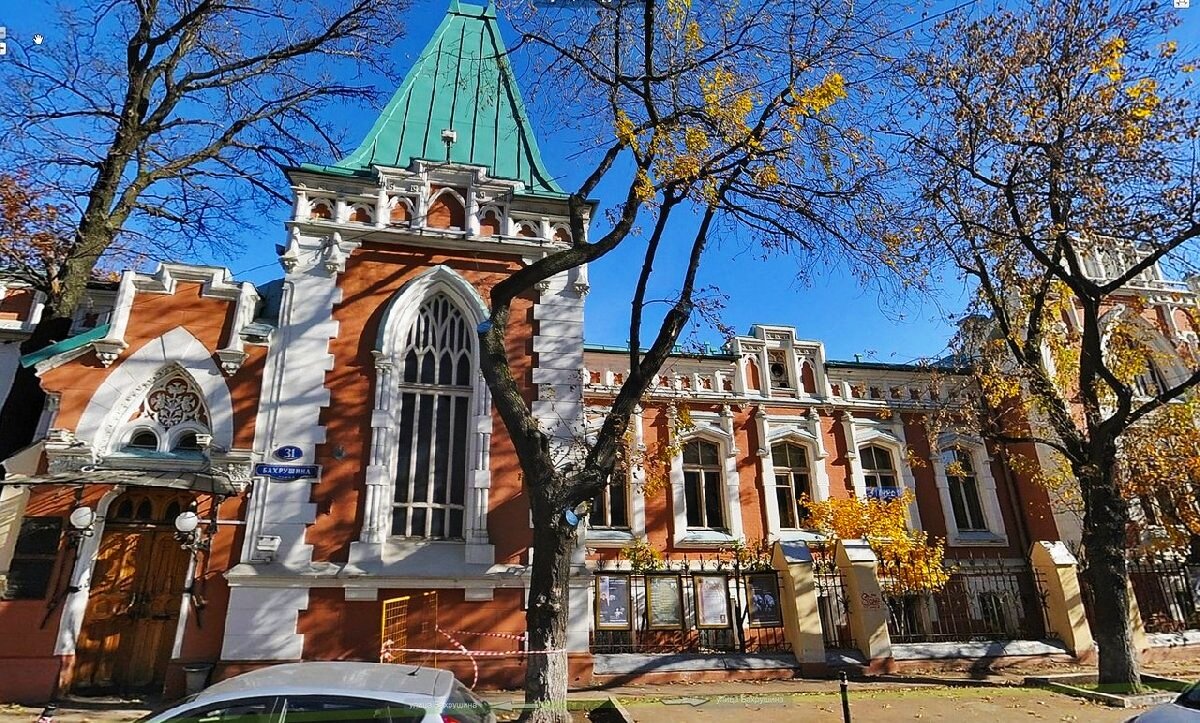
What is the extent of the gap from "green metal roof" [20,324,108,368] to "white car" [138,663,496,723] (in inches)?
301

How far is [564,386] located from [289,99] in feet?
27.0

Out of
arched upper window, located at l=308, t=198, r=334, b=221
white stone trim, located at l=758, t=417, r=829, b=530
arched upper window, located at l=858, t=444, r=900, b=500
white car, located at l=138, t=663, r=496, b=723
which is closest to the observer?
white car, located at l=138, t=663, r=496, b=723

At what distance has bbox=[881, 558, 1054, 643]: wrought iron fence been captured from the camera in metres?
13.0

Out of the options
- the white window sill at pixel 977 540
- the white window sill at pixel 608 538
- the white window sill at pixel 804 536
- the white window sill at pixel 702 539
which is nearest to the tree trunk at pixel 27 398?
the white window sill at pixel 608 538

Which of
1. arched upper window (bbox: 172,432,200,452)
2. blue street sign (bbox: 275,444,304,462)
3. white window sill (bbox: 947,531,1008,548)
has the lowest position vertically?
white window sill (bbox: 947,531,1008,548)

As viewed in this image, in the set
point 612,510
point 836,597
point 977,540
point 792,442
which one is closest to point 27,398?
point 612,510

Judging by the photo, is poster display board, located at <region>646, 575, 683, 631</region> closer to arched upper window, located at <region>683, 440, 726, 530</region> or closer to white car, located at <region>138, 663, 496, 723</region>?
arched upper window, located at <region>683, 440, 726, 530</region>

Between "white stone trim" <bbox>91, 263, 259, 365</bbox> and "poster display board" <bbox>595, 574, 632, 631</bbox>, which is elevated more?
"white stone trim" <bbox>91, 263, 259, 365</bbox>

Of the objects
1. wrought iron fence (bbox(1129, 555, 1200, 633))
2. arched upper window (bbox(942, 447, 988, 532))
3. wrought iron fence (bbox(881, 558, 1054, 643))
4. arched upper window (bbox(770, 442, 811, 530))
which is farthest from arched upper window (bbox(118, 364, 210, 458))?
wrought iron fence (bbox(1129, 555, 1200, 633))

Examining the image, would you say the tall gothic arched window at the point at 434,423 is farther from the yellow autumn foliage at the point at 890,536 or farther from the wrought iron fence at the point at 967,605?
the yellow autumn foliage at the point at 890,536

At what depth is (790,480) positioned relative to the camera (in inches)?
712

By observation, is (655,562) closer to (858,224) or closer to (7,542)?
(858,224)

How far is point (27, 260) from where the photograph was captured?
37.5 ft

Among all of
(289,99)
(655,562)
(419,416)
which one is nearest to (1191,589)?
(655,562)
